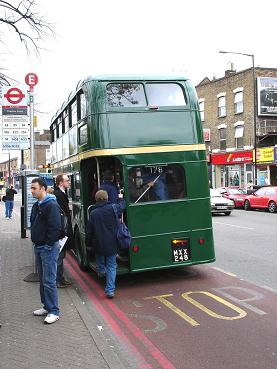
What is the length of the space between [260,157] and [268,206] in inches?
422

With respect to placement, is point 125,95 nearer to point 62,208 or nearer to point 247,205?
point 62,208

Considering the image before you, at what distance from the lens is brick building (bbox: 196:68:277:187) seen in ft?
117

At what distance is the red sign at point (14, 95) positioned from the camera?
36.6ft

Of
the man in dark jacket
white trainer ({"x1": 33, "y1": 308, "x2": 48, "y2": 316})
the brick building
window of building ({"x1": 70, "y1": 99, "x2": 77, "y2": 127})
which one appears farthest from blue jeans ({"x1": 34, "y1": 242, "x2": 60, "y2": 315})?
the brick building

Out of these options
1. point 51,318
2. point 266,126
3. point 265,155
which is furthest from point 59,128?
point 266,126

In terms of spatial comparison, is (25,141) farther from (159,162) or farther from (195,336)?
(195,336)

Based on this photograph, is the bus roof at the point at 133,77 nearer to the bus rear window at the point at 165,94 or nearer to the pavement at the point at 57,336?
the bus rear window at the point at 165,94

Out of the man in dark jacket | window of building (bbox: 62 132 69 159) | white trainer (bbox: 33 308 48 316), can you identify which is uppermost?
window of building (bbox: 62 132 69 159)

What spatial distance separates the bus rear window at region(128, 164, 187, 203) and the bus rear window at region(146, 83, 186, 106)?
117cm

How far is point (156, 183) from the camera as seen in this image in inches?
319

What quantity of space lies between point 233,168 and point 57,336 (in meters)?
35.3

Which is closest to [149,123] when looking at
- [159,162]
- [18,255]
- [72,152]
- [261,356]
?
[159,162]

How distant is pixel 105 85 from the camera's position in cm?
803

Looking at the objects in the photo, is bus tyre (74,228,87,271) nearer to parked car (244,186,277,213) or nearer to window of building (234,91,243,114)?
parked car (244,186,277,213)
